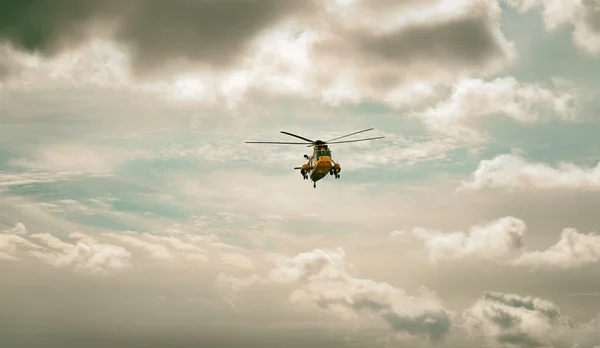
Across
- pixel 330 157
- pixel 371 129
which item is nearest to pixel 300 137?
pixel 330 157

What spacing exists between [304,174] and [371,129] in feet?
73.5

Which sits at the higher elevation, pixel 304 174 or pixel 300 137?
pixel 300 137

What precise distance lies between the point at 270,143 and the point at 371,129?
2189cm

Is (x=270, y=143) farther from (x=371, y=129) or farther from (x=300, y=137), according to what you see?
(x=371, y=129)

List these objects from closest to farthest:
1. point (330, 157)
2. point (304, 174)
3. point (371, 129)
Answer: point (371, 129)
point (330, 157)
point (304, 174)

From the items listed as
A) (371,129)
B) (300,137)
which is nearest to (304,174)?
(300,137)

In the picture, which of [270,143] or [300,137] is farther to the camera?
[300,137]

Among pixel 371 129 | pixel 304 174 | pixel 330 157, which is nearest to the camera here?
pixel 371 129

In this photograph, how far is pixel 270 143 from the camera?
9925 centimetres

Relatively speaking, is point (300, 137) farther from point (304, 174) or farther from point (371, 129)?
point (371, 129)

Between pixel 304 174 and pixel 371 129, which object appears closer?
pixel 371 129

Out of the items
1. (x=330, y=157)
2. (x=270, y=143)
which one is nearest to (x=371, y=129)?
(x=330, y=157)

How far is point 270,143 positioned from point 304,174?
15.9 m

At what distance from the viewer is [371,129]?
96.9 meters
